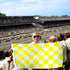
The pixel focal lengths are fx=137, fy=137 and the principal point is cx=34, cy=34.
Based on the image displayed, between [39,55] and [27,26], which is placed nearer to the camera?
[39,55]

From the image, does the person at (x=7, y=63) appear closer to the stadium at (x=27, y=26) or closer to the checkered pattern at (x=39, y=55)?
the checkered pattern at (x=39, y=55)

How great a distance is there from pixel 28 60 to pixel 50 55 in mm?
581

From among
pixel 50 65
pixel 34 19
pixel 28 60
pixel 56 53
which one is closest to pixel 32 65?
pixel 28 60

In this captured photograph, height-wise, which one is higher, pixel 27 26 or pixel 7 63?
pixel 7 63

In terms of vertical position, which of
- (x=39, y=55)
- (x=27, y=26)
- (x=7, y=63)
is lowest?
(x=27, y=26)

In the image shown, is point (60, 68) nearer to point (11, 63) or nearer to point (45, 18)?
point (11, 63)

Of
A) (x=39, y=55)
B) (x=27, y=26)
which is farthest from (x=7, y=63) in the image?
(x=27, y=26)

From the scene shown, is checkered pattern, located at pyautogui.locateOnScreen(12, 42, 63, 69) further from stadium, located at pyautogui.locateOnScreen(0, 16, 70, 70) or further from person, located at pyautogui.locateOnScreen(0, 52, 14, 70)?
stadium, located at pyautogui.locateOnScreen(0, 16, 70, 70)

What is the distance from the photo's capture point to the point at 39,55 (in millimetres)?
3514

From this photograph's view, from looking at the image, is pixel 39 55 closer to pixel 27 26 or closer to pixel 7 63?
pixel 7 63

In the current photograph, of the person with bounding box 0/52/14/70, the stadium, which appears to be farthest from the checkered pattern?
the stadium

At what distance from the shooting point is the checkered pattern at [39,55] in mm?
3496

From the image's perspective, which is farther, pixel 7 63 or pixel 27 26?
pixel 27 26

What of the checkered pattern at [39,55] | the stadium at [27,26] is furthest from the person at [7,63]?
the stadium at [27,26]
